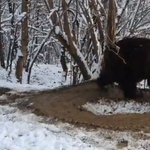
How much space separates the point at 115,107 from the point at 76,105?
0.71 metres

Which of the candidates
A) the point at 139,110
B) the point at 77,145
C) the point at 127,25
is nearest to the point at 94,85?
the point at 139,110

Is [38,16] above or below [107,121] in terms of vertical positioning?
above

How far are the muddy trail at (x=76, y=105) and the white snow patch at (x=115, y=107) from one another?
18 cm

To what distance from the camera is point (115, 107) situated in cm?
708

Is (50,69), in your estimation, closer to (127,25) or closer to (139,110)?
(127,25)

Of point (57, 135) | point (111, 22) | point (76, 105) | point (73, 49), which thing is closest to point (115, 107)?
point (76, 105)

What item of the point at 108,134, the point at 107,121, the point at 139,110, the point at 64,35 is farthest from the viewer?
the point at 64,35

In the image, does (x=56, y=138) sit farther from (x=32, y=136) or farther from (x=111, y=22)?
(x=111, y=22)

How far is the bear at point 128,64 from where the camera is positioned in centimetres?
717

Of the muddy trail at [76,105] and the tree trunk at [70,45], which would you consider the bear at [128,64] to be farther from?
the tree trunk at [70,45]

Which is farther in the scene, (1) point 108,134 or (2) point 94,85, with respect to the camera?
(2) point 94,85

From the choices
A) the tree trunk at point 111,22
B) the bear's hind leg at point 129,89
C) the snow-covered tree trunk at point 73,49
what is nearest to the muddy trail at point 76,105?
the bear's hind leg at point 129,89

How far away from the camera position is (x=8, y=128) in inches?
239

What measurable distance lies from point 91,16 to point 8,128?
212 inches
